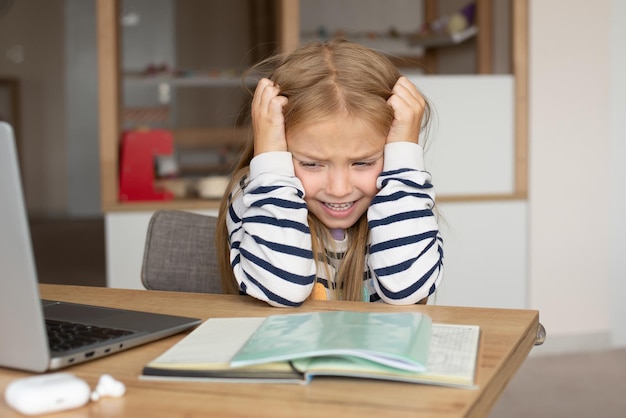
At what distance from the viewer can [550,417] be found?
8.15 feet

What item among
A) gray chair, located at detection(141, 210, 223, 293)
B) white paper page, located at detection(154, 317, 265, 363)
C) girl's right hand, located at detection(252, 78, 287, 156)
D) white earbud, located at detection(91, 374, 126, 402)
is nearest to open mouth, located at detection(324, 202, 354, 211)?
girl's right hand, located at detection(252, 78, 287, 156)

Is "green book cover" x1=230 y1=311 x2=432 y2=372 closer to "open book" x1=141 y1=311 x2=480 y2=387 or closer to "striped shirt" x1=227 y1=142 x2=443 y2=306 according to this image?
"open book" x1=141 y1=311 x2=480 y2=387

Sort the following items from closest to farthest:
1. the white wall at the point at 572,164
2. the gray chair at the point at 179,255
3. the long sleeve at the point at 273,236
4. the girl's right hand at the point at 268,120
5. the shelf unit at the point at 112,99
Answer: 1. the long sleeve at the point at 273,236
2. the girl's right hand at the point at 268,120
3. the gray chair at the point at 179,255
4. the shelf unit at the point at 112,99
5. the white wall at the point at 572,164

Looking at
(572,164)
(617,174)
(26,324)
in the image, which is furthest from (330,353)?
(617,174)

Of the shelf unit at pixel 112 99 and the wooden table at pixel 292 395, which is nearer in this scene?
the wooden table at pixel 292 395

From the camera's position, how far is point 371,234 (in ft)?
4.15

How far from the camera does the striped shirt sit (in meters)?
1.21

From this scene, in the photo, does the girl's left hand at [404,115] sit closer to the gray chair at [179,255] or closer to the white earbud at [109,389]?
the gray chair at [179,255]

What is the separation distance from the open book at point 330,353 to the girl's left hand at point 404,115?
532mm

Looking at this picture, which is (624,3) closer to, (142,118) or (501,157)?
(501,157)

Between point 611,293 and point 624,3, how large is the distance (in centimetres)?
114

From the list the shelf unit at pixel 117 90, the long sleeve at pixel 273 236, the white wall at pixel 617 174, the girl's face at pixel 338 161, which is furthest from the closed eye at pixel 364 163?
the white wall at pixel 617 174

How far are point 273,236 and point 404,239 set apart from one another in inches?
7.6

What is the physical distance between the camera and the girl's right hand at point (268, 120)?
4.30ft
